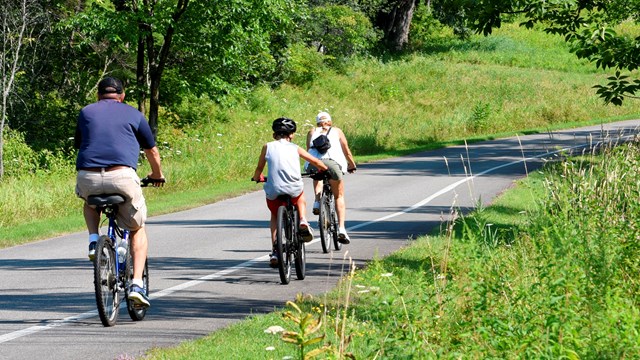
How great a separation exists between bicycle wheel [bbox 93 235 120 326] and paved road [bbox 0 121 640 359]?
141mm

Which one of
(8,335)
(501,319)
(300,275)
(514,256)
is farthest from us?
(300,275)

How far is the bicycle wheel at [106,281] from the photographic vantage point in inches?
355

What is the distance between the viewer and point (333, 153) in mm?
14875

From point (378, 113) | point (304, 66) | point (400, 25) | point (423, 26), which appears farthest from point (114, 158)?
point (423, 26)

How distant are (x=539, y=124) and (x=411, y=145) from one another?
10854 mm

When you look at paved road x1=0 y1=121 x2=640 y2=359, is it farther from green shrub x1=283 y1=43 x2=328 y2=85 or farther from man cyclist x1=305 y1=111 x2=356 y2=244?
green shrub x1=283 y1=43 x2=328 y2=85

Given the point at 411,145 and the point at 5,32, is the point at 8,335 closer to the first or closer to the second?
the point at 5,32

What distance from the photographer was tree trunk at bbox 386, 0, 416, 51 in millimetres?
67938

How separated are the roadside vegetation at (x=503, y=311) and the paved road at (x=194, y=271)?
2.17 ft

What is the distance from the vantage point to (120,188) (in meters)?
9.20

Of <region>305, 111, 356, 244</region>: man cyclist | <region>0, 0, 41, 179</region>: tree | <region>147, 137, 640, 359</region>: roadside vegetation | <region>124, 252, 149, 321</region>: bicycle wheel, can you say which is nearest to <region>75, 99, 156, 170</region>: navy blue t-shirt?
<region>124, 252, 149, 321</region>: bicycle wheel

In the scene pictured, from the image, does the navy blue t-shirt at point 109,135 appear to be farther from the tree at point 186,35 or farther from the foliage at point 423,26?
the foliage at point 423,26

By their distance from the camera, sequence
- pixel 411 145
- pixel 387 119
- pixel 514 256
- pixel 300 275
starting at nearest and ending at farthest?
pixel 514 256 → pixel 300 275 → pixel 411 145 → pixel 387 119

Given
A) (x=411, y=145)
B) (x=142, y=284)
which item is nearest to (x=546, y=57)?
(x=411, y=145)
